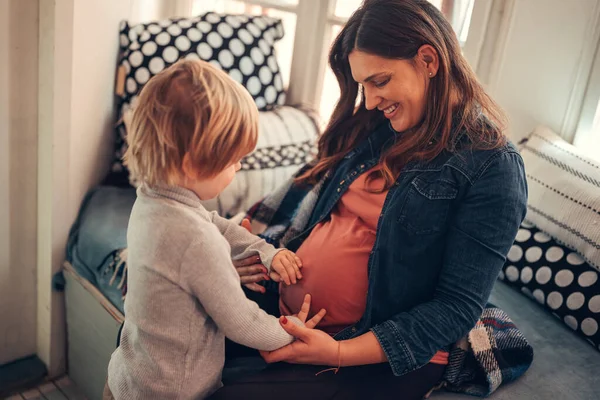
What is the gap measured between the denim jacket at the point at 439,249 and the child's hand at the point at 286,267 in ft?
0.53

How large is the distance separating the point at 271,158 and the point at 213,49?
43cm

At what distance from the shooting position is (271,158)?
6.46ft

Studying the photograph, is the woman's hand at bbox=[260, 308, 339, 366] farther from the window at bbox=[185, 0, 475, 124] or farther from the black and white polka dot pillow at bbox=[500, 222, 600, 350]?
the window at bbox=[185, 0, 475, 124]

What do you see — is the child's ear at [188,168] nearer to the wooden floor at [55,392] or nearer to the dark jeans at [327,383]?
the dark jeans at [327,383]

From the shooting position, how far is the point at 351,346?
1.17 meters

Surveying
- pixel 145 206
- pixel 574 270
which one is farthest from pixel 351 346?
pixel 574 270

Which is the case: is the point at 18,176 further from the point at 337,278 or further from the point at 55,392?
the point at 337,278

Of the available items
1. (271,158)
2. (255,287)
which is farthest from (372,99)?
(271,158)

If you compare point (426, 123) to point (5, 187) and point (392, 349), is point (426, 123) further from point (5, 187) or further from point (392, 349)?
point (5, 187)

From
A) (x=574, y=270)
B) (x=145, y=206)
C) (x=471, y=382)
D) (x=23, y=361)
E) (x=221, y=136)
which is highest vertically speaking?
(x=221, y=136)

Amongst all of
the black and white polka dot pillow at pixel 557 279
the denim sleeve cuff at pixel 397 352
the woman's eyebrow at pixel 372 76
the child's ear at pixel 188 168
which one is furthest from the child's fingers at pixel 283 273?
the black and white polka dot pillow at pixel 557 279

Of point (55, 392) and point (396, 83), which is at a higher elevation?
point (396, 83)

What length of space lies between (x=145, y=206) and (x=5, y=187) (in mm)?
957

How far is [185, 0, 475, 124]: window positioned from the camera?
221cm
